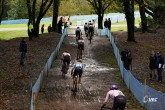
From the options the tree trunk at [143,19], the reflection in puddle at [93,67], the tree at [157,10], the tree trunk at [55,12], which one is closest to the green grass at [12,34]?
the tree trunk at [55,12]

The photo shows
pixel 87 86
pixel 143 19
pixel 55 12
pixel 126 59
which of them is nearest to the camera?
pixel 87 86

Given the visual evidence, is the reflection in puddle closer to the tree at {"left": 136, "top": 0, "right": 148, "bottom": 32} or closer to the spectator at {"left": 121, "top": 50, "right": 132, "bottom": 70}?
the spectator at {"left": 121, "top": 50, "right": 132, "bottom": 70}

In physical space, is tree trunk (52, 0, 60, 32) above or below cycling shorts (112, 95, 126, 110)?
above

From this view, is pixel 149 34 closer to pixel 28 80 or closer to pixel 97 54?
pixel 97 54

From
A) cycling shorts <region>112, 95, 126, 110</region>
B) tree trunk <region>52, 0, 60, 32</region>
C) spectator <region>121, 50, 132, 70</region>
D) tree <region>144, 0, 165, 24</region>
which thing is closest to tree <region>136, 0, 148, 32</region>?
tree <region>144, 0, 165, 24</region>

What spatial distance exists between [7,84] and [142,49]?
1731cm

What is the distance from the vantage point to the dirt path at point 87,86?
63.3 feet

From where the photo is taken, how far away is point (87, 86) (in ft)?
76.6

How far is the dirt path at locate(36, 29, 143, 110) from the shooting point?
19.3m

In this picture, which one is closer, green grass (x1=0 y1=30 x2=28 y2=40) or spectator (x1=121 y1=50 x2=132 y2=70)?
spectator (x1=121 y1=50 x2=132 y2=70)

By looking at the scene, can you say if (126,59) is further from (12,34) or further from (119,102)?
(12,34)

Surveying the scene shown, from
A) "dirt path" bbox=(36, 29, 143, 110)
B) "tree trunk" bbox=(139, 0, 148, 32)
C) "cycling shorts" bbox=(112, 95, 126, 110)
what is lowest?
"dirt path" bbox=(36, 29, 143, 110)

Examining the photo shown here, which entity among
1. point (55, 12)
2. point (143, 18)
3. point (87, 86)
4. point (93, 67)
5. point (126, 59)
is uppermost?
point (55, 12)

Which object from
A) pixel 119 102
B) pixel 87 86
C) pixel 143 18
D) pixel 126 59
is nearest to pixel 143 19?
pixel 143 18
